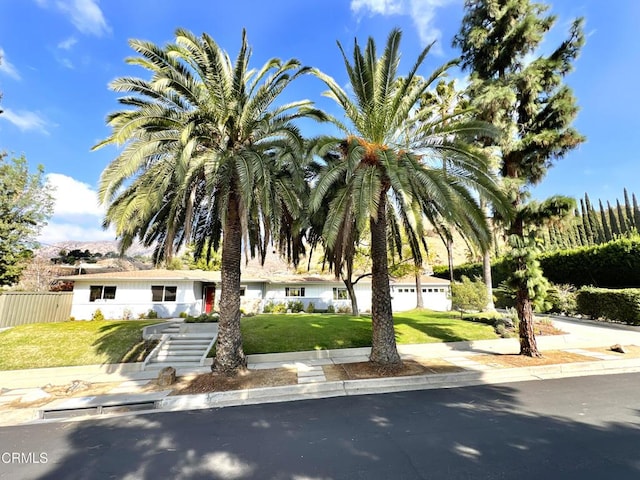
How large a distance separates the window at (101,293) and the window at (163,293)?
2650 millimetres

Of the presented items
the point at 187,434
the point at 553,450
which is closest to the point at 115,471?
the point at 187,434

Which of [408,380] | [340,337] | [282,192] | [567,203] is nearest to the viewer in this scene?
[408,380]

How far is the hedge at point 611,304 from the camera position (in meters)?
15.8

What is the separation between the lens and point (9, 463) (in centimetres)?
516

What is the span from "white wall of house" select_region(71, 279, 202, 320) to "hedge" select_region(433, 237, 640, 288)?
68.6 feet

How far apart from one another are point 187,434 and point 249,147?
809 cm

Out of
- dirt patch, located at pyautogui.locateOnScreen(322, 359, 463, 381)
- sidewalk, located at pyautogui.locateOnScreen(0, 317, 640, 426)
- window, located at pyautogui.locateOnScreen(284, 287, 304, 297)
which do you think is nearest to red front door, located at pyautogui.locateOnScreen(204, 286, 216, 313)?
window, located at pyautogui.locateOnScreen(284, 287, 304, 297)

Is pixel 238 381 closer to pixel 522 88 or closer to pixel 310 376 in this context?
pixel 310 376

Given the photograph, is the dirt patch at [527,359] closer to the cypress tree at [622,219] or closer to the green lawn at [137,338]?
the green lawn at [137,338]

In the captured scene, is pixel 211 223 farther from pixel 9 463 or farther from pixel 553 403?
pixel 553 403

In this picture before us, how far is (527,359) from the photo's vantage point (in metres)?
10.5

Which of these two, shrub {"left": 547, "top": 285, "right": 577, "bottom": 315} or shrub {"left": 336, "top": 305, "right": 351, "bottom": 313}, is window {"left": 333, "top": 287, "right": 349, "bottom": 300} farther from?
shrub {"left": 547, "top": 285, "right": 577, "bottom": 315}

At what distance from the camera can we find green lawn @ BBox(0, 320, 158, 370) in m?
12.4

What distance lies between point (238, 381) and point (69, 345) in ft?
32.6
